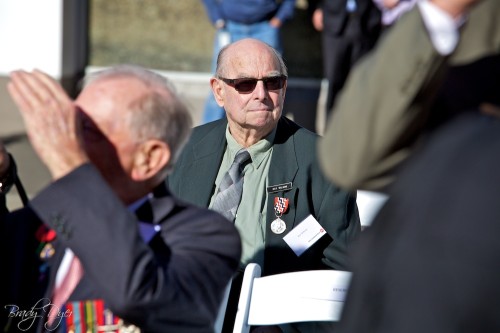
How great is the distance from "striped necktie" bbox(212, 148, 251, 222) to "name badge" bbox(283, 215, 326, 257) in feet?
0.85

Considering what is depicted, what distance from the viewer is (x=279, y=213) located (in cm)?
360

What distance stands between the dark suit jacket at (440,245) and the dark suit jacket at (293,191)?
7.47ft

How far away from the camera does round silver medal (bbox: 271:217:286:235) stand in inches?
140

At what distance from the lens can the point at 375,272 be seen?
3.93 feet

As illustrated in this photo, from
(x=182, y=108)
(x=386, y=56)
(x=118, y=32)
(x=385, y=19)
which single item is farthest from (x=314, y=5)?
(x=386, y=56)

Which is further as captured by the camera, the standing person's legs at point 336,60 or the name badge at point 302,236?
the standing person's legs at point 336,60

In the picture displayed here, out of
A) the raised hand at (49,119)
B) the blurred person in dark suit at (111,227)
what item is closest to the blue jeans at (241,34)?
the blurred person in dark suit at (111,227)

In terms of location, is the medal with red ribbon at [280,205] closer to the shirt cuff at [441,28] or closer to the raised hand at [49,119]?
the raised hand at [49,119]

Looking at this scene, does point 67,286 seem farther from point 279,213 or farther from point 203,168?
point 203,168

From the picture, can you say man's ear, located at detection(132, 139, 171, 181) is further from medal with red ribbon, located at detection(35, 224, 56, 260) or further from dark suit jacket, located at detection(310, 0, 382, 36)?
dark suit jacket, located at detection(310, 0, 382, 36)

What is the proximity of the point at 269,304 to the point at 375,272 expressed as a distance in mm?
1905

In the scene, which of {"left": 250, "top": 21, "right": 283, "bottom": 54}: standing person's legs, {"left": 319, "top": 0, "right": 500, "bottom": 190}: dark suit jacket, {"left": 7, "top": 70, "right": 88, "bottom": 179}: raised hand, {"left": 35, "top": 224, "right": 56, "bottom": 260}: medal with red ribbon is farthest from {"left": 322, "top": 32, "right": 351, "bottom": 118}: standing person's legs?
{"left": 319, "top": 0, "right": 500, "bottom": 190}: dark suit jacket

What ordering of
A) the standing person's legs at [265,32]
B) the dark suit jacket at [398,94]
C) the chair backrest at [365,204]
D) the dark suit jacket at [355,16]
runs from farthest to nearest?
the standing person's legs at [265,32] < the dark suit jacket at [355,16] < the chair backrest at [365,204] < the dark suit jacket at [398,94]

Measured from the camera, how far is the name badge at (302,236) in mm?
3520
